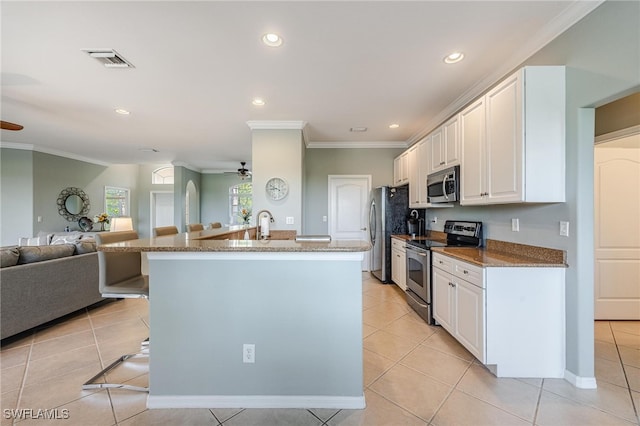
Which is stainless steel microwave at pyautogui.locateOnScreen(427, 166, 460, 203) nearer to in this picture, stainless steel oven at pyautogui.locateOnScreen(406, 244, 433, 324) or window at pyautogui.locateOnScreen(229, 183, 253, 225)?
stainless steel oven at pyautogui.locateOnScreen(406, 244, 433, 324)

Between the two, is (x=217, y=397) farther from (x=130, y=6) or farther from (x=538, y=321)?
(x=130, y=6)

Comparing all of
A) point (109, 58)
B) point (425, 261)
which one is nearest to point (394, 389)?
point (425, 261)

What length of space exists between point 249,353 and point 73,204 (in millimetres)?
7493

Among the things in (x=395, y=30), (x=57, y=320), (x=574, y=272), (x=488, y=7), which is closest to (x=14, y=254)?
(x=57, y=320)

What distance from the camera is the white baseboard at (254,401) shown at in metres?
1.65

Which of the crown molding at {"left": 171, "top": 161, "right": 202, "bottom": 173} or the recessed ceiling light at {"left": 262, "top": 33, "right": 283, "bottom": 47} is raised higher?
the crown molding at {"left": 171, "top": 161, "right": 202, "bottom": 173}

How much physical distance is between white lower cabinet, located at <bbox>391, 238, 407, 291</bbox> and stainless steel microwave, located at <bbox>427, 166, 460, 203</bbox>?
0.90 meters

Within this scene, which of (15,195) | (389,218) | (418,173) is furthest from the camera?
(15,195)

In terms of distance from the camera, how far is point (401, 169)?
4.60 m

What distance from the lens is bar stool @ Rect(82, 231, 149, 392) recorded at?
1.94m

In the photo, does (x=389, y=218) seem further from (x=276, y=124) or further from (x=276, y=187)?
(x=276, y=124)

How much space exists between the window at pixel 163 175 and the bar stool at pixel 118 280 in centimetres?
708

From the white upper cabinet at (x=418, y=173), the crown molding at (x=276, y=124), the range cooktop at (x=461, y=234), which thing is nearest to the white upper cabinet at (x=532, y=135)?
the range cooktop at (x=461, y=234)

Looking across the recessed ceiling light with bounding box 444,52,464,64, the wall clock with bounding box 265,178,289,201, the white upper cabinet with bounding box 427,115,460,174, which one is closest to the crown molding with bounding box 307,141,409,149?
the wall clock with bounding box 265,178,289,201
